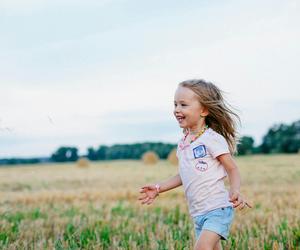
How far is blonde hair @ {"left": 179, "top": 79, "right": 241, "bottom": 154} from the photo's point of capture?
163 inches

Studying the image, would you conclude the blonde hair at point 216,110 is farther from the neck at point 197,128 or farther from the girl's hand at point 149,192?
the girl's hand at point 149,192

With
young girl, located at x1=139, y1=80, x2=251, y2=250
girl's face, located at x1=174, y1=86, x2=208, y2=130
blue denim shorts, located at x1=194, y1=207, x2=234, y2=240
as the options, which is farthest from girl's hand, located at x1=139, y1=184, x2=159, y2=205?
girl's face, located at x1=174, y1=86, x2=208, y2=130

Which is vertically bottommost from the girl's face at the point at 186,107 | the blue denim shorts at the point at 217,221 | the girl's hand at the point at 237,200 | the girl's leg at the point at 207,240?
the girl's leg at the point at 207,240

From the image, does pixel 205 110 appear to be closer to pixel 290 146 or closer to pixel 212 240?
pixel 212 240

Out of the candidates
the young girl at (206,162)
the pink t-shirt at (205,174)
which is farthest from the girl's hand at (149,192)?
the pink t-shirt at (205,174)

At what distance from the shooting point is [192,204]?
4.02 m

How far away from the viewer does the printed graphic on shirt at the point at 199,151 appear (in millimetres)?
3980

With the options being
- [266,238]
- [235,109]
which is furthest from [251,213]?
[235,109]

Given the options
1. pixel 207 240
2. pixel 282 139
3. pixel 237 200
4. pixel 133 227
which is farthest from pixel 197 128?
pixel 282 139

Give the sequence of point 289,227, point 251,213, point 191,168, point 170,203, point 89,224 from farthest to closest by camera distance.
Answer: point 170,203 < point 251,213 < point 89,224 < point 289,227 < point 191,168

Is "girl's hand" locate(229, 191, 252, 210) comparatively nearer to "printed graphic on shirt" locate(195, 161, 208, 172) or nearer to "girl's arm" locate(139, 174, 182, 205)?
"printed graphic on shirt" locate(195, 161, 208, 172)

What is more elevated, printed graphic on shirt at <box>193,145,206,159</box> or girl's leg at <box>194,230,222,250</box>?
printed graphic on shirt at <box>193,145,206,159</box>

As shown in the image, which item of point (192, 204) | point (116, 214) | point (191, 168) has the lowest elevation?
point (116, 214)

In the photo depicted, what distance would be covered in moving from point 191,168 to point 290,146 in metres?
63.5
